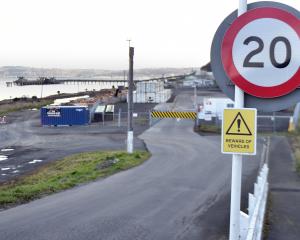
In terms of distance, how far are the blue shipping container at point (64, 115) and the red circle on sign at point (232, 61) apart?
1567 inches

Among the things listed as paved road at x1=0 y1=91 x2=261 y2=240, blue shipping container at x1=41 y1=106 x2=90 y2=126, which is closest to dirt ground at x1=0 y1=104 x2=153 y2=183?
blue shipping container at x1=41 y1=106 x2=90 y2=126

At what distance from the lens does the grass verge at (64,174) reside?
535 inches

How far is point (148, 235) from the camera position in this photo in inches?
380

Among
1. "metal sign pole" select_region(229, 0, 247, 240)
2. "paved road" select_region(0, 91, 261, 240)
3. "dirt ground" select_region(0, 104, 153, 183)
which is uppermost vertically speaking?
"metal sign pole" select_region(229, 0, 247, 240)

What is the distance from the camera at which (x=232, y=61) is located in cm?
364

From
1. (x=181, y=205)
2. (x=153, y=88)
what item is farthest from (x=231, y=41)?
(x=153, y=88)

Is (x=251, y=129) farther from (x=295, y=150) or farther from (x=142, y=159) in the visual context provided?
(x=295, y=150)

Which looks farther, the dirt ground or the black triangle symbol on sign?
the dirt ground

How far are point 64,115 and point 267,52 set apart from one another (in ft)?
133

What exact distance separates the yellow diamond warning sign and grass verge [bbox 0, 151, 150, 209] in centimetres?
968

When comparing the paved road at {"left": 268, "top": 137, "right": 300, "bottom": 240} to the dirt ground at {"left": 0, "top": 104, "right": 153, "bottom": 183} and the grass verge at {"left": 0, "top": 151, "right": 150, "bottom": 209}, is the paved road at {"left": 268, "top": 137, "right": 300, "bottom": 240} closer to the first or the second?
the grass verge at {"left": 0, "top": 151, "right": 150, "bottom": 209}

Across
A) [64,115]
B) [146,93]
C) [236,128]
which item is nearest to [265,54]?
[236,128]

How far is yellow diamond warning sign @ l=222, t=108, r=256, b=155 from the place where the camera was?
12.4ft

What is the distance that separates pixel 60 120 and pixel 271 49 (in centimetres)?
4095
